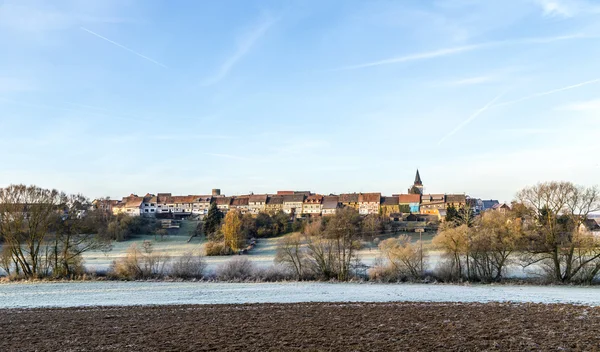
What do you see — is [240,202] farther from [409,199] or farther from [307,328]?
[307,328]

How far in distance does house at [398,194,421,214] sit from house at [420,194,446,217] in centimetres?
172

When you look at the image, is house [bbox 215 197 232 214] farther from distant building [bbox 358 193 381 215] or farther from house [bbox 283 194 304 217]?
distant building [bbox 358 193 381 215]

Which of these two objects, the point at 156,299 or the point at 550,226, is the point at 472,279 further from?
the point at 156,299

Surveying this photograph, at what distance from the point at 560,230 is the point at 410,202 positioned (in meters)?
117

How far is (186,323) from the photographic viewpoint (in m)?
19.1

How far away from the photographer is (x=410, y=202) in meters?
154

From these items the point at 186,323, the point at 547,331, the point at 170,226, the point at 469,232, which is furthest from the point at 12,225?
the point at 170,226

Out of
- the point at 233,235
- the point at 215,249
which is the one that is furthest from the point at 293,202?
the point at 215,249

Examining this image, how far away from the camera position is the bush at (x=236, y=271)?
41.1 m

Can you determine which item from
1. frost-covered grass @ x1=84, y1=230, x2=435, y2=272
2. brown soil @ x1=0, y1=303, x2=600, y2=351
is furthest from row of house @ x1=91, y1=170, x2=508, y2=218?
brown soil @ x1=0, y1=303, x2=600, y2=351

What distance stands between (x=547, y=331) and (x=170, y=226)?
9247 centimetres

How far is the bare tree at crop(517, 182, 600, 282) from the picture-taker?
121 feet

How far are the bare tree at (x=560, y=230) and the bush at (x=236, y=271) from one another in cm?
2384

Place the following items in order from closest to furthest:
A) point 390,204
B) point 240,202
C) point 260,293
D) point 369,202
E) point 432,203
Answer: point 260,293
point 432,203
point 390,204
point 369,202
point 240,202
